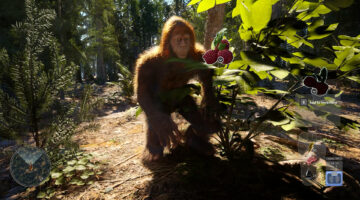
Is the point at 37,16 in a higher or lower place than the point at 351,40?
higher

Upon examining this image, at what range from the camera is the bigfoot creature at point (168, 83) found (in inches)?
60.3

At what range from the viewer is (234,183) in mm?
1226

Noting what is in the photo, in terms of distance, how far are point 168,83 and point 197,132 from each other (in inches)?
19.7

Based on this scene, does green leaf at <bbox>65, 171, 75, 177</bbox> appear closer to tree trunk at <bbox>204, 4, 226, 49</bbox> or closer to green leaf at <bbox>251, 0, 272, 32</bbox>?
green leaf at <bbox>251, 0, 272, 32</bbox>

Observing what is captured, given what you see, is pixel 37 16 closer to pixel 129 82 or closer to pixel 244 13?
pixel 244 13

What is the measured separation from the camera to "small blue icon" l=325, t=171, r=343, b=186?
1.01m

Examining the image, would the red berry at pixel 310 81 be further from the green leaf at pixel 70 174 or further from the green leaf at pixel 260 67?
the green leaf at pixel 70 174

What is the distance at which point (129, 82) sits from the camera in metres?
6.55

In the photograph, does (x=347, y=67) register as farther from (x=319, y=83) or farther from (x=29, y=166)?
(x=29, y=166)

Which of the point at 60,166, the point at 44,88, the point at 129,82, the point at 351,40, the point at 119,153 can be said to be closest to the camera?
the point at 351,40

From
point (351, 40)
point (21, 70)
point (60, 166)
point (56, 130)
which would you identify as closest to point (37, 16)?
point (21, 70)

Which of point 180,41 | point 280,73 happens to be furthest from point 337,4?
point 180,41

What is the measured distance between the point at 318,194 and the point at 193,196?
718 millimetres

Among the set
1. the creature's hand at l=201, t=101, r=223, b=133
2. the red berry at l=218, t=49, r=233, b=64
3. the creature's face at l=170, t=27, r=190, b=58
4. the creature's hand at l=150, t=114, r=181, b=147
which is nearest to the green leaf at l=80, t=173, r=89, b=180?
the creature's hand at l=150, t=114, r=181, b=147
